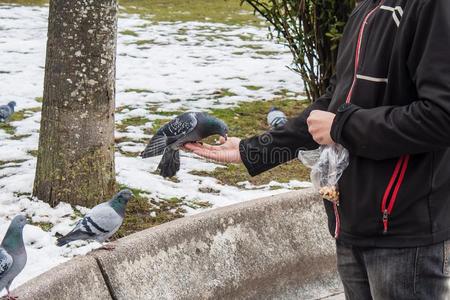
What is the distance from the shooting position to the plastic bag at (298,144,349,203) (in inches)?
84.4

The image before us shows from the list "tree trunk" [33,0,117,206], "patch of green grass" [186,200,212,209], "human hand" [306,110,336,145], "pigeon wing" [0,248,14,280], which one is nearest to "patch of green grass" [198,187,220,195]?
"patch of green grass" [186,200,212,209]

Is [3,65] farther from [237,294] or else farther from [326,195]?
[326,195]

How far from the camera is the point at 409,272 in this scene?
6.72ft

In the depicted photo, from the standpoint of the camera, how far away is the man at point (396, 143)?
1.89 meters

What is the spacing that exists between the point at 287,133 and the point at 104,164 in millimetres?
2270

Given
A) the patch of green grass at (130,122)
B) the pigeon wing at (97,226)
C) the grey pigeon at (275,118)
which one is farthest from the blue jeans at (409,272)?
the patch of green grass at (130,122)

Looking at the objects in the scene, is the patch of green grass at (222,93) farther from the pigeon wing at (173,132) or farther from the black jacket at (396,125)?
the black jacket at (396,125)

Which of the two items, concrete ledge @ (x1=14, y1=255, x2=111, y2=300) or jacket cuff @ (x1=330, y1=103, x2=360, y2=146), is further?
concrete ledge @ (x1=14, y1=255, x2=111, y2=300)

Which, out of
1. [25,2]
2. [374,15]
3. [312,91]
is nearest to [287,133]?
[374,15]

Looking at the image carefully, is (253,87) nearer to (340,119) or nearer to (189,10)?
(340,119)

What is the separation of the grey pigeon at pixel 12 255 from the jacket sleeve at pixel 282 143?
48.5 inches

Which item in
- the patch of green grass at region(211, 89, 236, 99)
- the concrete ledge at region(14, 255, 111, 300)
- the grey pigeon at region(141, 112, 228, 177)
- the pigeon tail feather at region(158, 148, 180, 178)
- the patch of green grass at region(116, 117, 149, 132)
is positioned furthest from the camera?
the patch of green grass at region(211, 89, 236, 99)

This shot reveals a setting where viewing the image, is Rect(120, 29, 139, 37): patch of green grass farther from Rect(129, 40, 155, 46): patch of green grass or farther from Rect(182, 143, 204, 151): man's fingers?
Rect(182, 143, 204, 151): man's fingers

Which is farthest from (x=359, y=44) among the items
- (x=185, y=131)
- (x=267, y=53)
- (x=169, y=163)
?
(x=267, y=53)
